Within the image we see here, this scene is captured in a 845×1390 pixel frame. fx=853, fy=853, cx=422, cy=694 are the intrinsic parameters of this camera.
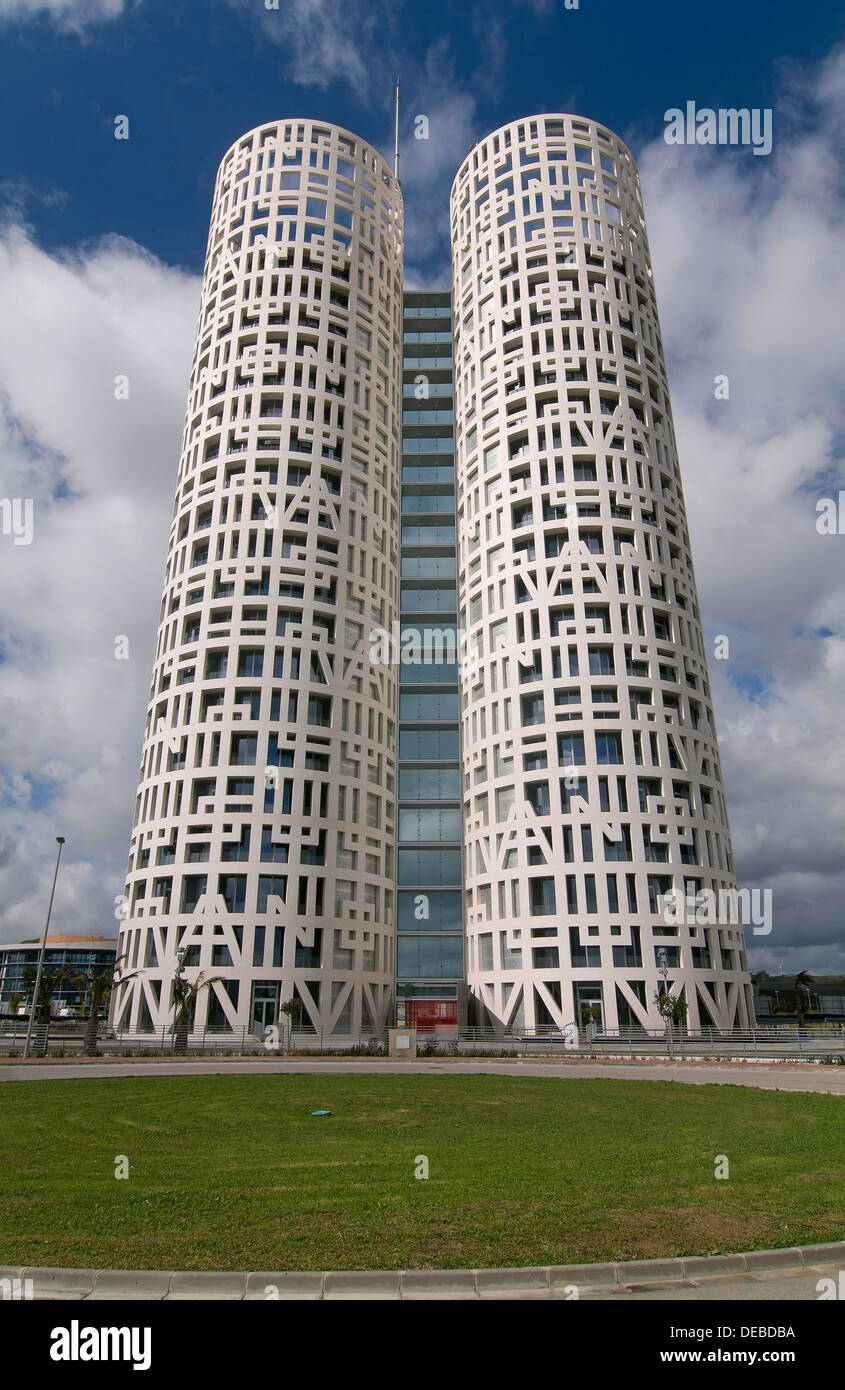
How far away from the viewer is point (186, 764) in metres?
61.1

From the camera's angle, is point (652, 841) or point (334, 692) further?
point (334, 692)

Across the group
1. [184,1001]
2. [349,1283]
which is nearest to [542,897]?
[184,1001]

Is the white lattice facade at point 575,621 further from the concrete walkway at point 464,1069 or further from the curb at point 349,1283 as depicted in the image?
the curb at point 349,1283

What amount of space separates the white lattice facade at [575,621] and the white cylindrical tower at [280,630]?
8670 millimetres

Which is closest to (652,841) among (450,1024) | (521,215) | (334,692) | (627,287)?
(450,1024)

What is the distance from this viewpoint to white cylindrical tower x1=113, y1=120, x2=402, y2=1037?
188 feet

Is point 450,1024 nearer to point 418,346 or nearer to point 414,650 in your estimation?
point 414,650

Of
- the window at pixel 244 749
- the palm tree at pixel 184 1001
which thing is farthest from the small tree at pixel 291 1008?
the window at pixel 244 749

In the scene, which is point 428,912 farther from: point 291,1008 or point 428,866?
point 291,1008

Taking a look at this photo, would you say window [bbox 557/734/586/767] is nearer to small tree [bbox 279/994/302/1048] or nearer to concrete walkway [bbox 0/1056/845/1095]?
small tree [bbox 279/994/302/1048]

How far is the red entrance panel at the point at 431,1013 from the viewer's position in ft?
209

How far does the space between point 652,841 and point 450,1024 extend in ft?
67.6

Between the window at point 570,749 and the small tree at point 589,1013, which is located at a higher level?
the window at point 570,749
